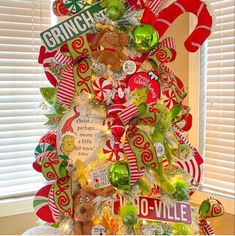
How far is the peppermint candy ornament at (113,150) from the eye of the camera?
99 cm

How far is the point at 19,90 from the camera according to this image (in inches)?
70.3

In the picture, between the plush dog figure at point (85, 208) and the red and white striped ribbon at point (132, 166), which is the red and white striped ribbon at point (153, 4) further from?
the plush dog figure at point (85, 208)

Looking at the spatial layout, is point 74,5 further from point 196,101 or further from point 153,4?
point 196,101

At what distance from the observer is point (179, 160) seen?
1092 mm

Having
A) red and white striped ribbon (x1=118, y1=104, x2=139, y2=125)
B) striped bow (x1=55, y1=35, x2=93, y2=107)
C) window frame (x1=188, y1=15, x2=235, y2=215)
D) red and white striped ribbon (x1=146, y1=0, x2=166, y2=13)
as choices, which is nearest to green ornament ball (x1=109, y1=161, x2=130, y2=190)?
red and white striped ribbon (x1=118, y1=104, x2=139, y2=125)

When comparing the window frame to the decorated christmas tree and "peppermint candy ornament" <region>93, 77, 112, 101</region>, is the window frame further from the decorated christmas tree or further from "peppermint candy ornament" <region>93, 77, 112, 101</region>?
"peppermint candy ornament" <region>93, 77, 112, 101</region>

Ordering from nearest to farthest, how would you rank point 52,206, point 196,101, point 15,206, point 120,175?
point 120,175 → point 52,206 → point 15,206 → point 196,101

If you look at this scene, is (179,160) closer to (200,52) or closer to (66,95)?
(66,95)

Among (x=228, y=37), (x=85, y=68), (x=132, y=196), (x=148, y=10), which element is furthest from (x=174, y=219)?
(x=228, y=37)

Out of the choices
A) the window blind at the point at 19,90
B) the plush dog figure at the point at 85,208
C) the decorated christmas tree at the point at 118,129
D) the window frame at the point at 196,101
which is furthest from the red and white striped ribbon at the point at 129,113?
the window frame at the point at 196,101

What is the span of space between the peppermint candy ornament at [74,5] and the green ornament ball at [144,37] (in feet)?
0.68

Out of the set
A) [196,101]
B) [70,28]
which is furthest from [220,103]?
[70,28]

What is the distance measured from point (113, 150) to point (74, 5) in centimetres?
48

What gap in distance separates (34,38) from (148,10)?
0.93 metres
